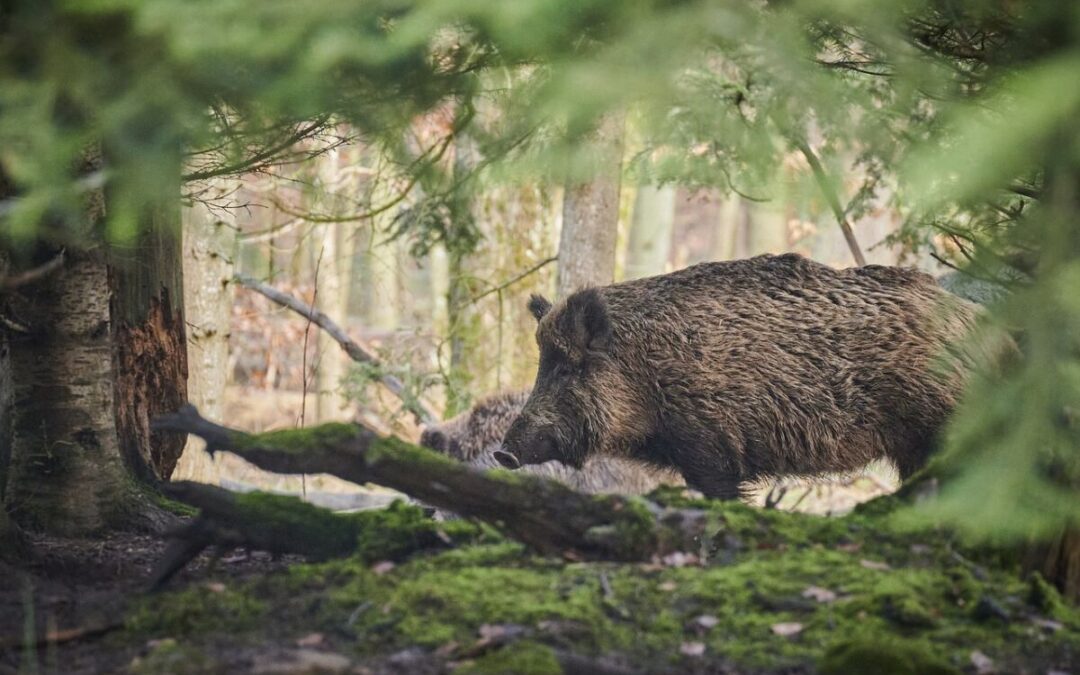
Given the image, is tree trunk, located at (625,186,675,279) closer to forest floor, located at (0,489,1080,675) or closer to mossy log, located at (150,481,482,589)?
mossy log, located at (150,481,482,589)

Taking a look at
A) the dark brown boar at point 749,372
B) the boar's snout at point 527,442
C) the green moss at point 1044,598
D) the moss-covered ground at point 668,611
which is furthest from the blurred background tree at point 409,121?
the boar's snout at point 527,442

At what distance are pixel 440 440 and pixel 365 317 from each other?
20.8 meters

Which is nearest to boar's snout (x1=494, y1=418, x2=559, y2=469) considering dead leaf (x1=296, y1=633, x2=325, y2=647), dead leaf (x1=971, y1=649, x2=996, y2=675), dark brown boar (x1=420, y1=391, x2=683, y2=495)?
dark brown boar (x1=420, y1=391, x2=683, y2=495)

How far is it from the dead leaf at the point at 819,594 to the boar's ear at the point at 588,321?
3158 millimetres

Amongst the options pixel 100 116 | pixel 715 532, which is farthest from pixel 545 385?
pixel 100 116

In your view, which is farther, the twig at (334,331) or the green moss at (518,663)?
the twig at (334,331)

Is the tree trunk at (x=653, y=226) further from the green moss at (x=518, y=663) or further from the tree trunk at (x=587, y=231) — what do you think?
the green moss at (x=518, y=663)

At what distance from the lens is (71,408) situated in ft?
18.1

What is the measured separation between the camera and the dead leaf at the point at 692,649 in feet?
12.7

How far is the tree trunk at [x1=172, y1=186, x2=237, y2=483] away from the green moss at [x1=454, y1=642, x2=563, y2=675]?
6187 millimetres

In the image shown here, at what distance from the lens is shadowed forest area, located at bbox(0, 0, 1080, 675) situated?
357 cm

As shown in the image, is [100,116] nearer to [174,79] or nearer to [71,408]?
[174,79]

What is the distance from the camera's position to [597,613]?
408cm

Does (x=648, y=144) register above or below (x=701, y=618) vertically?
above
